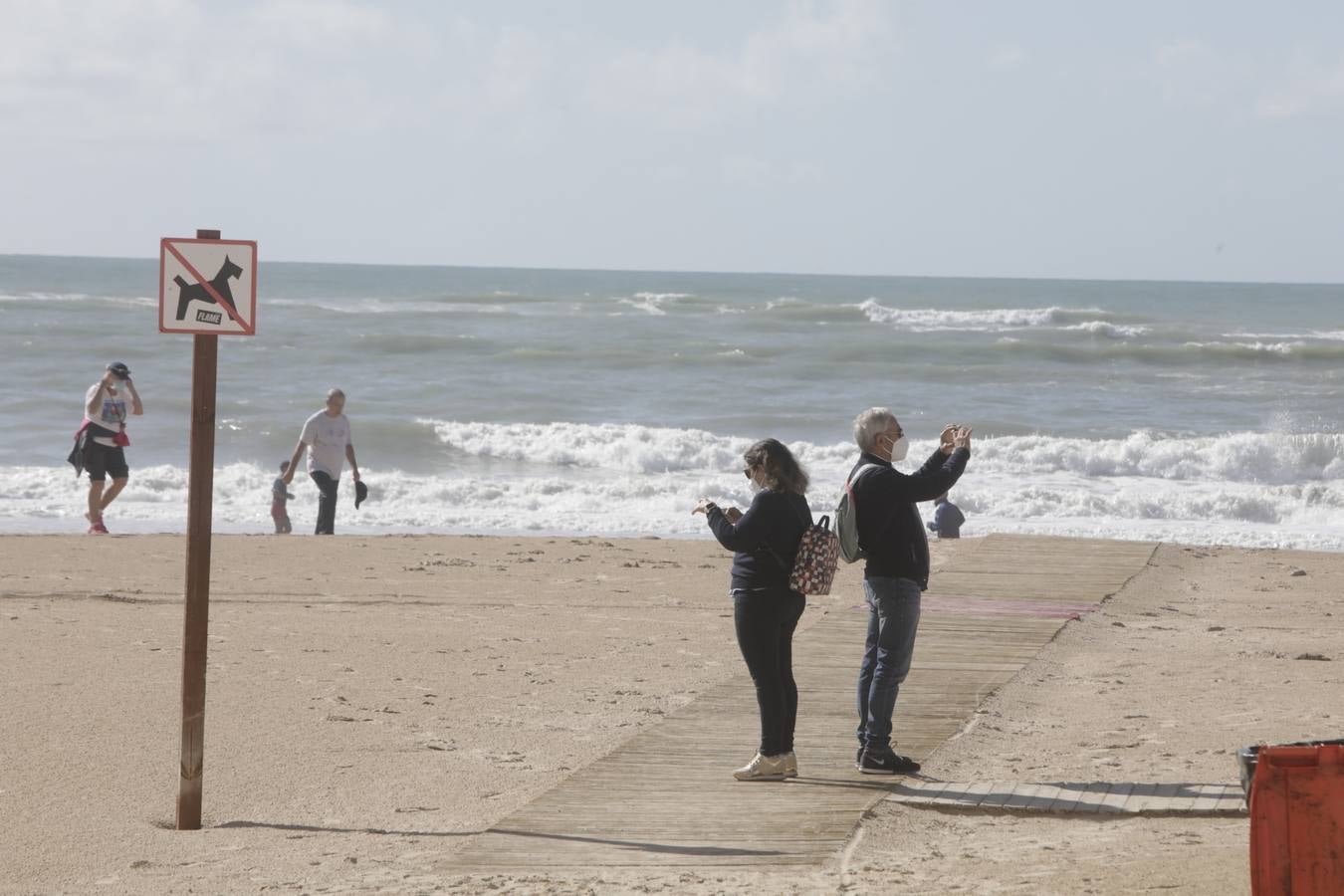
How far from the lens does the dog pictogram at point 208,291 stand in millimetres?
5812

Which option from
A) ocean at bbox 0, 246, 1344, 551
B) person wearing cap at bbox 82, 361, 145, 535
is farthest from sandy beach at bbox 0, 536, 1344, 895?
ocean at bbox 0, 246, 1344, 551

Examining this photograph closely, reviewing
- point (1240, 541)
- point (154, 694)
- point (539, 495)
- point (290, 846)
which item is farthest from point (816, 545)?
point (539, 495)

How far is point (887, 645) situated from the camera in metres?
6.52

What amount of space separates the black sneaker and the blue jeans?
27 mm

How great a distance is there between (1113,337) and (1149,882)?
152 feet

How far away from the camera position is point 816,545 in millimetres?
6121

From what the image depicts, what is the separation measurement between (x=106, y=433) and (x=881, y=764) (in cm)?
1026

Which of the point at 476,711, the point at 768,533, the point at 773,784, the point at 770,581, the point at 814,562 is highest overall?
the point at 768,533

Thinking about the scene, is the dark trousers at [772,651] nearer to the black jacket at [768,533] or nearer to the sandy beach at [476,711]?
the black jacket at [768,533]

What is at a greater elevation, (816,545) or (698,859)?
(816,545)

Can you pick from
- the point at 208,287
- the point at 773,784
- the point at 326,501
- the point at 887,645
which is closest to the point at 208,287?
the point at 208,287

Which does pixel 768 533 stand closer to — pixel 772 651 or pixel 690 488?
pixel 772 651

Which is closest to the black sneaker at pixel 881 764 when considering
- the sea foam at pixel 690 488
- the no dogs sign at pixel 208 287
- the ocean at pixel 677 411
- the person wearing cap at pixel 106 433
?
the no dogs sign at pixel 208 287

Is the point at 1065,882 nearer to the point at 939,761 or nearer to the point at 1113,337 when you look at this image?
the point at 939,761
